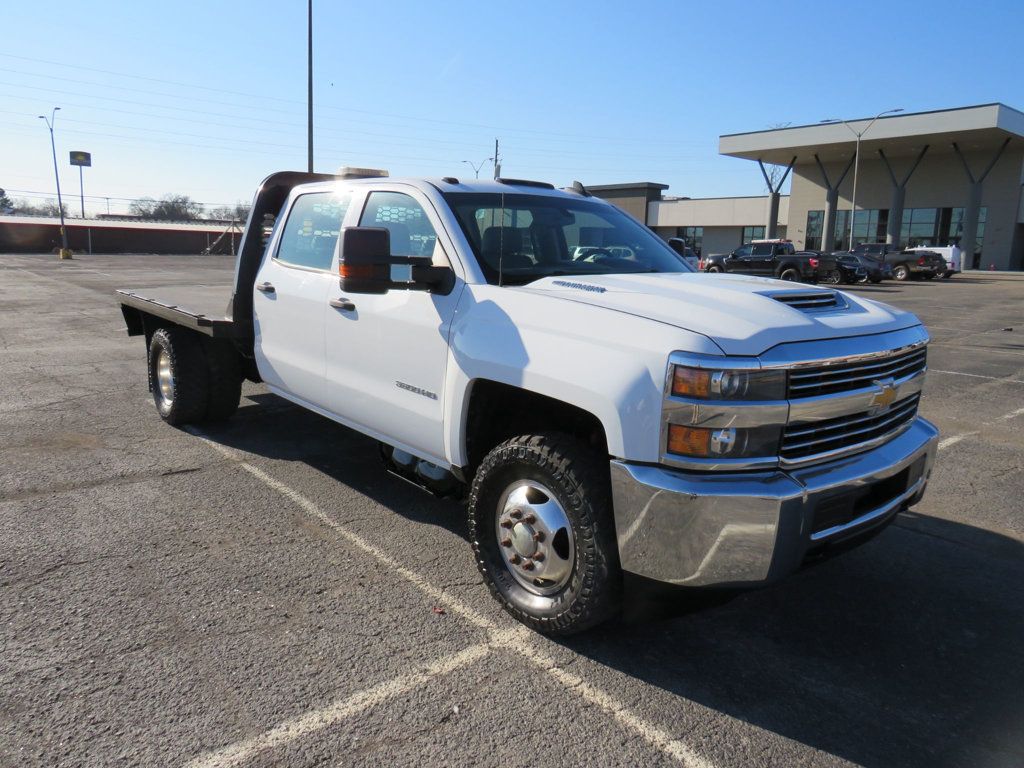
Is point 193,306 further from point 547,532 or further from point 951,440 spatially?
point 951,440

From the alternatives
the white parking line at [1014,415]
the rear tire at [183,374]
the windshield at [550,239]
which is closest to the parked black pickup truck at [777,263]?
the white parking line at [1014,415]

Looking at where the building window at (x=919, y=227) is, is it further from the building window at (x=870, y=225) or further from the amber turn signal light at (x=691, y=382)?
the amber turn signal light at (x=691, y=382)

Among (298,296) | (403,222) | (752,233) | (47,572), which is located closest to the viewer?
(47,572)

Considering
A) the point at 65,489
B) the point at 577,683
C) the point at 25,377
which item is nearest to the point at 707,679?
the point at 577,683

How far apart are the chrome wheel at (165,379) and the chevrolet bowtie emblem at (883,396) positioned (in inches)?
204

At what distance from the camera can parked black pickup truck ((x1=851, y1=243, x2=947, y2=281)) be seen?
115ft

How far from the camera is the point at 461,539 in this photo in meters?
4.24

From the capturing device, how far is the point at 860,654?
3205 mm

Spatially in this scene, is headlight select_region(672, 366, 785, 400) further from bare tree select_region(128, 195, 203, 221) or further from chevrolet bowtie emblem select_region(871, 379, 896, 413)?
bare tree select_region(128, 195, 203, 221)

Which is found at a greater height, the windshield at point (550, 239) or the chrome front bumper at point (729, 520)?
the windshield at point (550, 239)

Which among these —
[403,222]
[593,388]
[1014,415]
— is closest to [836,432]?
[593,388]

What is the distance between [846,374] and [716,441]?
2.20 feet

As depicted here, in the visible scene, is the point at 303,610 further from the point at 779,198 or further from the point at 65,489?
the point at 779,198

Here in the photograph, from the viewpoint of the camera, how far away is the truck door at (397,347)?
3.70 m
